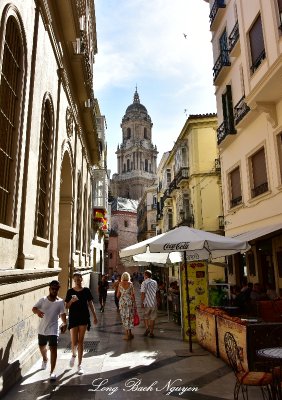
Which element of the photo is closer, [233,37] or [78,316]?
[78,316]

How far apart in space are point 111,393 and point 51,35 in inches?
323

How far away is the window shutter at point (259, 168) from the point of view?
40.5 feet

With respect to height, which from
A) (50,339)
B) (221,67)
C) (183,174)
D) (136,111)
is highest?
(136,111)

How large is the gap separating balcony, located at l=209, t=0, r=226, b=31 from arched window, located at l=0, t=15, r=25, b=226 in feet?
42.2

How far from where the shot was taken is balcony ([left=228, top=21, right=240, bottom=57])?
14.2 metres

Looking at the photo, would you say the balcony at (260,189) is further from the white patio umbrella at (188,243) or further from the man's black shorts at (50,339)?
the man's black shorts at (50,339)

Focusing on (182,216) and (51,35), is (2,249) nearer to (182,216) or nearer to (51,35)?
(51,35)

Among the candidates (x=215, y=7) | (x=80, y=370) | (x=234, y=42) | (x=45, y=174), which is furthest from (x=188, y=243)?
(x=215, y=7)

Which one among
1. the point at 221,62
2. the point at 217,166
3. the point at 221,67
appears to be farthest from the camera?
the point at 217,166

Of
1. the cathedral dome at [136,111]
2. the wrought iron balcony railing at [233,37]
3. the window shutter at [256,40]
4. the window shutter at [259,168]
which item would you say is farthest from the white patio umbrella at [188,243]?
the cathedral dome at [136,111]

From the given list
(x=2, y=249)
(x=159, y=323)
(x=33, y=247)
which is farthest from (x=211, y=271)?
(x=2, y=249)

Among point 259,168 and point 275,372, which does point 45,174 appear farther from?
point 259,168

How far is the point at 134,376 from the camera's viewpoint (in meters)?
5.88

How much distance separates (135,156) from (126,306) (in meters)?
86.8
